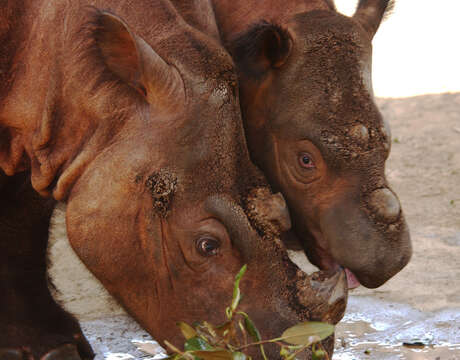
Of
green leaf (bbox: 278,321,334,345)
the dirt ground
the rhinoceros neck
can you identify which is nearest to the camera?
green leaf (bbox: 278,321,334,345)

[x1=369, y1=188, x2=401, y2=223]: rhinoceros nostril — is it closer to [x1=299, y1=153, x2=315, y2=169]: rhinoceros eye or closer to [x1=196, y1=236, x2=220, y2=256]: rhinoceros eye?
[x1=299, y1=153, x2=315, y2=169]: rhinoceros eye

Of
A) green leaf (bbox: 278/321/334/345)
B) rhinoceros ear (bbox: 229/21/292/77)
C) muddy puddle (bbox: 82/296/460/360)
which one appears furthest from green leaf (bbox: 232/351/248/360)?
muddy puddle (bbox: 82/296/460/360)

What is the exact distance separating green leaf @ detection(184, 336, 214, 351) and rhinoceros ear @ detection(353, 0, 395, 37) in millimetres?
1763

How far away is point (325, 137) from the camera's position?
346 centimetres

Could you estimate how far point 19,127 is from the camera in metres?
3.53

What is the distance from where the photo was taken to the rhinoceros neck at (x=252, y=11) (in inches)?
150

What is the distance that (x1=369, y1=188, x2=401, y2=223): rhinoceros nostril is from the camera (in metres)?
3.37

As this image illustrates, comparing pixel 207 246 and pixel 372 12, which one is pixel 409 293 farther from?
pixel 207 246

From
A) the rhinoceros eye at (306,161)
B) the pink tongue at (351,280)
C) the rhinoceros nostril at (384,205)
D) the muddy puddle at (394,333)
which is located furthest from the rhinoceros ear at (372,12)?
the muddy puddle at (394,333)

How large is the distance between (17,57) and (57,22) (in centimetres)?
27

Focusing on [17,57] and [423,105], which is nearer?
[17,57]

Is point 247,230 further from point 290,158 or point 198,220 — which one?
point 290,158

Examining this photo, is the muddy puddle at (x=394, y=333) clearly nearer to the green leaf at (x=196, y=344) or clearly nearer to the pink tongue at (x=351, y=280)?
the pink tongue at (x=351, y=280)

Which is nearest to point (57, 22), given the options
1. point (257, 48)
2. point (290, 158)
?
point (257, 48)
